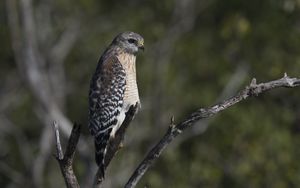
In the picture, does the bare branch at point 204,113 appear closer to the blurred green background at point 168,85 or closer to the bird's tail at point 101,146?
the bird's tail at point 101,146

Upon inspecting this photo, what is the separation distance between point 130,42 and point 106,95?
68 centimetres

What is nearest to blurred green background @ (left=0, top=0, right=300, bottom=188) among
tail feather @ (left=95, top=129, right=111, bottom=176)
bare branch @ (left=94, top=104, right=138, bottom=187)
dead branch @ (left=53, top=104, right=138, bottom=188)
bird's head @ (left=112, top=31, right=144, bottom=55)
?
bird's head @ (left=112, top=31, right=144, bottom=55)

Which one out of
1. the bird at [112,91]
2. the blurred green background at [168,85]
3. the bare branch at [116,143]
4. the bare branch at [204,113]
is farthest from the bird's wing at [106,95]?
the blurred green background at [168,85]

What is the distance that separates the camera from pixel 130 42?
852cm

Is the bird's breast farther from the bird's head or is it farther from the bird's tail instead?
the bird's tail

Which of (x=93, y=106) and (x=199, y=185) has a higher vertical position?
(x=199, y=185)

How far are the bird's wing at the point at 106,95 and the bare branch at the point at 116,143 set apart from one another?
0.27 m

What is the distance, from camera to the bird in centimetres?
780

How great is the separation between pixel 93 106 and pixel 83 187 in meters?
6.11

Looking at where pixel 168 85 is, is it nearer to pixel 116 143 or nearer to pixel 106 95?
pixel 106 95

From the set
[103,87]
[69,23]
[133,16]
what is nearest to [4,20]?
[69,23]

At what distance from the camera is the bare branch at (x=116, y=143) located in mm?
6598

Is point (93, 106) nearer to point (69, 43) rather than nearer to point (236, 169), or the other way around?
point (236, 169)

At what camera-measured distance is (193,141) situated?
17031mm
